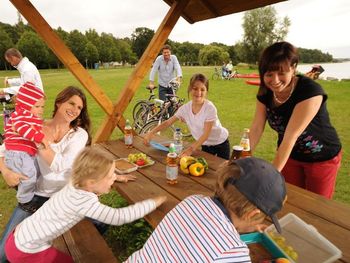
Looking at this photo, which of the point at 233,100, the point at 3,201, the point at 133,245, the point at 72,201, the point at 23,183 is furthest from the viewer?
the point at 233,100

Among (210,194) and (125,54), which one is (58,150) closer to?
(210,194)

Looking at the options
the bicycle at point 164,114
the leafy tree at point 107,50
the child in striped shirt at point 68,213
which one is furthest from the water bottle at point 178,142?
the leafy tree at point 107,50

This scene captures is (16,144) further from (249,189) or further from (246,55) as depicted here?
(246,55)

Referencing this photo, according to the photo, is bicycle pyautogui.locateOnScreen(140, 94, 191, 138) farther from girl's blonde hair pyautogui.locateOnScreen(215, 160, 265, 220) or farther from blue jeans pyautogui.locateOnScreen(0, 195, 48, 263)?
girl's blonde hair pyautogui.locateOnScreen(215, 160, 265, 220)

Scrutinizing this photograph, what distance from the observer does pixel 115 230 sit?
10.5 feet

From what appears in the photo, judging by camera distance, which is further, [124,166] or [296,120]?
[124,166]

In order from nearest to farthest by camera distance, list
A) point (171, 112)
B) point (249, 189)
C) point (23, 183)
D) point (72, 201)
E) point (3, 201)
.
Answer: point (249, 189) → point (72, 201) → point (23, 183) → point (3, 201) → point (171, 112)

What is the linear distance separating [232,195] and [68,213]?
113 centimetres

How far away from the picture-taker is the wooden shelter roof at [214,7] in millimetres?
3606

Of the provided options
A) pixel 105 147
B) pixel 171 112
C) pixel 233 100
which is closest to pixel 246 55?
pixel 233 100

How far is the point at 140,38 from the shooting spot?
276ft

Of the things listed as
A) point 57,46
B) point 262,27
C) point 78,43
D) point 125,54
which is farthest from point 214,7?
point 125,54

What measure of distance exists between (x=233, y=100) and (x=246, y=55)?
134 feet

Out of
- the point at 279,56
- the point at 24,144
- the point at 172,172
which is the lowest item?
the point at 172,172
